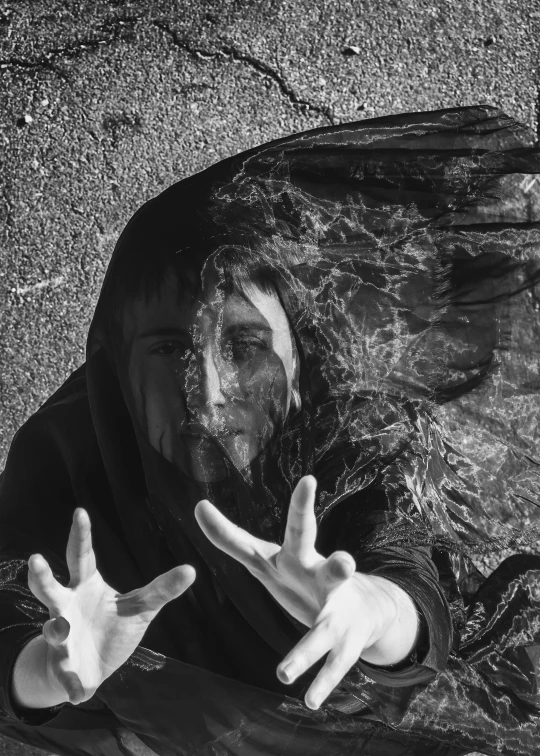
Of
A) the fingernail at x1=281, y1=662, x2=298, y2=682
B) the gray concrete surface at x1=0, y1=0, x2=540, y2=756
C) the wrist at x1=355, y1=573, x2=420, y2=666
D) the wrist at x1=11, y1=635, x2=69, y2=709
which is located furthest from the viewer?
the gray concrete surface at x1=0, y1=0, x2=540, y2=756

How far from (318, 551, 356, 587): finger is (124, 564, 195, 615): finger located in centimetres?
16

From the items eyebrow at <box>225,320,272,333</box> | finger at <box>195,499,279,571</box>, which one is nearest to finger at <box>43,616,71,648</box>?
finger at <box>195,499,279,571</box>

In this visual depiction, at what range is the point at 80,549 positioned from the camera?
907 millimetres

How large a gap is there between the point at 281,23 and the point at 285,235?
1.30 meters

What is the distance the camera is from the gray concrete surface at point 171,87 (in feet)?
6.83

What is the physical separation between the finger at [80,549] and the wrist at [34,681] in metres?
0.12

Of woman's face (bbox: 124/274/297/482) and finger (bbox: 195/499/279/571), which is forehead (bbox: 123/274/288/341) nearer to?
woman's face (bbox: 124/274/297/482)

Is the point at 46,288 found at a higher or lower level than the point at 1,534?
higher

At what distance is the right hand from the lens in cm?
90

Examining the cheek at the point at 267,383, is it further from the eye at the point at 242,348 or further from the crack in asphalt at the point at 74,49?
the crack in asphalt at the point at 74,49

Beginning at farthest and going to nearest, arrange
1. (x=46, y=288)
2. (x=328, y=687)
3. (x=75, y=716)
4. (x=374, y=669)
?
(x=46, y=288)
(x=75, y=716)
(x=374, y=669)
(x=328, y=687)

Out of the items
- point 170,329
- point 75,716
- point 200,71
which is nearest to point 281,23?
point 200,71

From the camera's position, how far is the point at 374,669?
0.97 meters

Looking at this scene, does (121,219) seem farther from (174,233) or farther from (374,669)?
(374,669)
